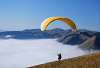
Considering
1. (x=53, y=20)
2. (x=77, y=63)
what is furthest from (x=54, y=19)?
(x=77, y=63)

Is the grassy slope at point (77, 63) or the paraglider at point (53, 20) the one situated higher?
the paraglider at point (53, 20)

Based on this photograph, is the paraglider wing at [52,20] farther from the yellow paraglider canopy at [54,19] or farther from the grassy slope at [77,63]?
the grassy slope at [77,63]

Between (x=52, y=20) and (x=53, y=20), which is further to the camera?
(x=53, y=20)

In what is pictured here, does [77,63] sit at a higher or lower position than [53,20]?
lower

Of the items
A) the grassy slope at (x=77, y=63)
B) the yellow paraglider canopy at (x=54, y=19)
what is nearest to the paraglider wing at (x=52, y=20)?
the yellow paraglider canopy at (x=54, y=19)

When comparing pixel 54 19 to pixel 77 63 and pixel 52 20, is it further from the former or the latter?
pixel 77 63

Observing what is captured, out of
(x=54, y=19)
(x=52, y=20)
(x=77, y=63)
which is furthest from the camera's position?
(x=77, y=63)

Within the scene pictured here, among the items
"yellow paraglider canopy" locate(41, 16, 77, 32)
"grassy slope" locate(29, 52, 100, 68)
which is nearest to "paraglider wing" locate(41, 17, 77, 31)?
"yellow paraglider canopy" locate(41, 16, 77, 32)

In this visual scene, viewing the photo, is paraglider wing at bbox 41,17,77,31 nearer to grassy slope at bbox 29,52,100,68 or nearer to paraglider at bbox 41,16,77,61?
paraglider at bbox 41,16,77,61

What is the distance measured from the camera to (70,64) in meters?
68.0

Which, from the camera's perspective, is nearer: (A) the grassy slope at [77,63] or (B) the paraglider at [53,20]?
(B) the paraglider at [53,20]

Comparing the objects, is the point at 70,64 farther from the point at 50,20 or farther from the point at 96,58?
the point at 50,20

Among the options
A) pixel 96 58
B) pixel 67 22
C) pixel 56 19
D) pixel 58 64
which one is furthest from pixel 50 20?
pixel 96 58

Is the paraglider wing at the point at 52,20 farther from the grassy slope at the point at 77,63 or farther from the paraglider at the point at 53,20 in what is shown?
the grassy slope at the point at 77,63
